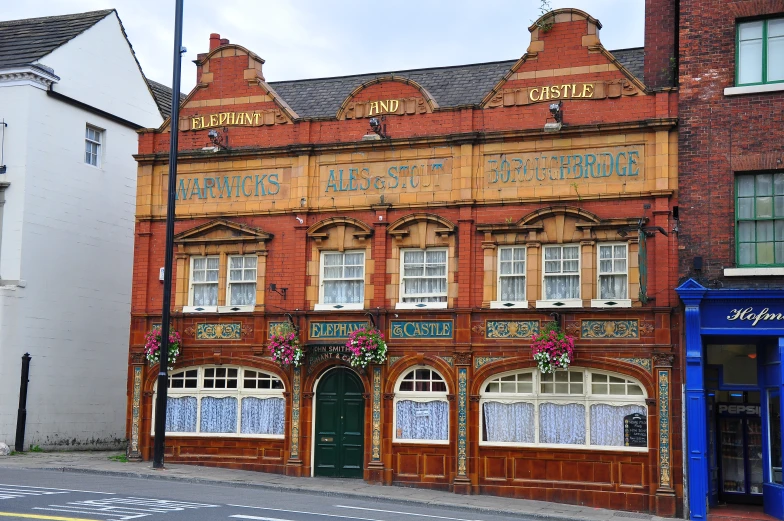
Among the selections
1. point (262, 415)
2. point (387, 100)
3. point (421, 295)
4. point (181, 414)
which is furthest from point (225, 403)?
point (387, 100)

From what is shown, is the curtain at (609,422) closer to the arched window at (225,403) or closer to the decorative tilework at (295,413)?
the decorative tilework at (295,413)

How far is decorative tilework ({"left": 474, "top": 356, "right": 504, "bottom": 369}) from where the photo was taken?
20922 mm

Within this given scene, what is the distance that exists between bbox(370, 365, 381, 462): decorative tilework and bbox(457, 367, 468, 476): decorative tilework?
182 cm

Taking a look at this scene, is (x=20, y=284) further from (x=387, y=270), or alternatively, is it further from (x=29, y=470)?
(x=387, y=270)

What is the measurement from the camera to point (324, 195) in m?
22.9

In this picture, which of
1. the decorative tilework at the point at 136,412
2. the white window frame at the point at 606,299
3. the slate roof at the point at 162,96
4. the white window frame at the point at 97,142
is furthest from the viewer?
the slate roof at the point at 162,96

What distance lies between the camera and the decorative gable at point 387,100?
2231cm

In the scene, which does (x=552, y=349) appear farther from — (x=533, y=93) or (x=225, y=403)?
(x=225, y=403)

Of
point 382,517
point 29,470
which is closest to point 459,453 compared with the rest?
point 382,517

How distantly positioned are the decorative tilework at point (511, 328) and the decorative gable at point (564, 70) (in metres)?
4.78

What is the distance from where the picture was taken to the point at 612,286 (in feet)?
66.8

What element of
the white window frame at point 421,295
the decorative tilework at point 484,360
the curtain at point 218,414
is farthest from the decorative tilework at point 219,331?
the decorative tilework at point 484,360

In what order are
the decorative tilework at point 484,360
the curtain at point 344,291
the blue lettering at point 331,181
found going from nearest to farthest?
the decorative tilework at point 484,360
the curtain at point 344,291
the blue lettering at point 331,181

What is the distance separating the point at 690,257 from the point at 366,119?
26.1 ft
